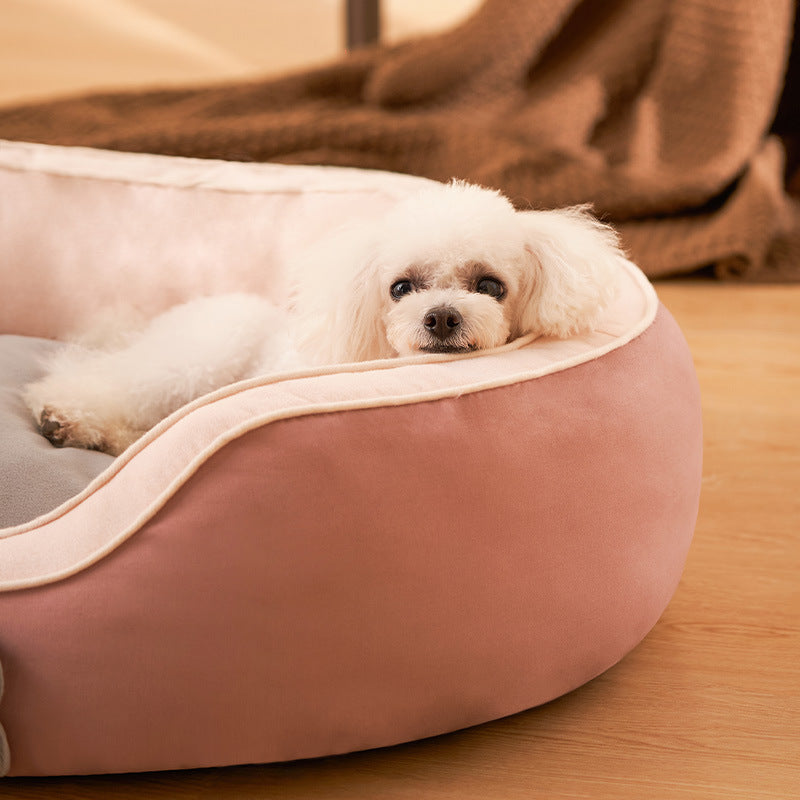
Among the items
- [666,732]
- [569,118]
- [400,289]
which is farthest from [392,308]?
[569,118]

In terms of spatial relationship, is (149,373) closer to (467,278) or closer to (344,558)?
(467,278)

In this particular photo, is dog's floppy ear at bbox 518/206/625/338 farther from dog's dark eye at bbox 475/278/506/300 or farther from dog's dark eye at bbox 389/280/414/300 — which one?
dog's dark eye at bbox 389/280/414/300

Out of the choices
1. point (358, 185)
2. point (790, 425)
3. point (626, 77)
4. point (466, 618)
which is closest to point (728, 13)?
point (626, 77)

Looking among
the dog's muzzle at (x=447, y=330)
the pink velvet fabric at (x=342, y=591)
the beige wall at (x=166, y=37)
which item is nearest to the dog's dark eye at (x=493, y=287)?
the dog's muzzle at (x=447, y=330)

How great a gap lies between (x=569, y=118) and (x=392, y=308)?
201cm

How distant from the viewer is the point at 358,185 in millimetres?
1737

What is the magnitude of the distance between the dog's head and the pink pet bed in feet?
0.20

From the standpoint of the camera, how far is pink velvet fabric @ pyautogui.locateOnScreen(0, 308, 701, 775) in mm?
949

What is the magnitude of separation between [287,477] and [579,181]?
220 cm

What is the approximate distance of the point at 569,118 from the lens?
124 inches

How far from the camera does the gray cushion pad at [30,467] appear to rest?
119 centimetres

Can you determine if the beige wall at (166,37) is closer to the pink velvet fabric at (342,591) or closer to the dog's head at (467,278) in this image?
the dog's head at (467,278)

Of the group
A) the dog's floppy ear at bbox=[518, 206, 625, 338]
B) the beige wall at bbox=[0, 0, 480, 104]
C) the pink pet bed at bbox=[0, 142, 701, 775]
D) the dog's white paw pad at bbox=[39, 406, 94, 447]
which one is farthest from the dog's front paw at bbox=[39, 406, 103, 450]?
the beige wall at bbox=[0, 0, 480, 104]

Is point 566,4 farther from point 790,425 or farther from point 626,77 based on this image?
point 790,425
